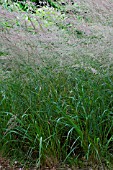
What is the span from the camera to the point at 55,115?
10.7 ft

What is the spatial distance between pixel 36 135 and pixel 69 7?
1525 mm

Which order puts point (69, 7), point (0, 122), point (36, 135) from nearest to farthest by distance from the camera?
point (36, 135), point (0, 122), point (69, 7)

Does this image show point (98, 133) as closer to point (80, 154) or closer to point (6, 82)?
point (80, 154)

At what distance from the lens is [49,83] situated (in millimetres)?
3416

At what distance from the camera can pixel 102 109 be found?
3266 mm

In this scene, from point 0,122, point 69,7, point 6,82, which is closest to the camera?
point 0,122

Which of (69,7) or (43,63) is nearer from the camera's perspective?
(43,63)

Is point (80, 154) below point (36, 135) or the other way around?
below

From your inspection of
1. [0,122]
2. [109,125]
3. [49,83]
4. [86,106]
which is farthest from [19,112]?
[109,125]

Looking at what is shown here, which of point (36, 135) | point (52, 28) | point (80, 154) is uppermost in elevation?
point (52, 28)

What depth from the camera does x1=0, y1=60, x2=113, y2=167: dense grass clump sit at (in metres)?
3.10

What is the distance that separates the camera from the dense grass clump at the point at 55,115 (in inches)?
122

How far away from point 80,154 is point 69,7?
1609mm

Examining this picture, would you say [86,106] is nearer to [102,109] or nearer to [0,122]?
[102,109]
